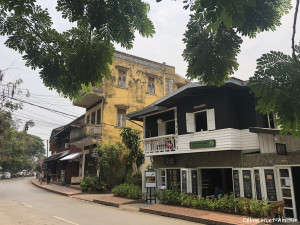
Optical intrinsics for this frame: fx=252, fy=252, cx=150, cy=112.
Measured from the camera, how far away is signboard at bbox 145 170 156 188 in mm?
15445

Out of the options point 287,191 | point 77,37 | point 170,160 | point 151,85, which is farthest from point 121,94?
point 77,37

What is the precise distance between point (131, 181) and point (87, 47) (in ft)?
52.7

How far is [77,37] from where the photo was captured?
14.4 ft

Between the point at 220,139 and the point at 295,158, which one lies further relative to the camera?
the point at 220,139

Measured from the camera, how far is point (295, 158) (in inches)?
396

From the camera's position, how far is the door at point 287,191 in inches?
391

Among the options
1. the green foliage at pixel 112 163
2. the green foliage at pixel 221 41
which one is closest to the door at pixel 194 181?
the green foliage at pixel 112 163

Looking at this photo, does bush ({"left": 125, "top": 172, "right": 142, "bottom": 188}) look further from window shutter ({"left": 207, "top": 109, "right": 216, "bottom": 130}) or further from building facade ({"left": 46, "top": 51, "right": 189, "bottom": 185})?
window shutter ({"left": 207, "top": 109, "right": 216, "bottom": 130})

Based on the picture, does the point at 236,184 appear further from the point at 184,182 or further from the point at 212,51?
the point at 212,51

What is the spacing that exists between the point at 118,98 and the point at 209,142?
1263cm

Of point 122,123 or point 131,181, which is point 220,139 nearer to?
point 131,181

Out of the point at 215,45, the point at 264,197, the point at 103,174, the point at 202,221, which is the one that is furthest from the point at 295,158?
the point at 103,174

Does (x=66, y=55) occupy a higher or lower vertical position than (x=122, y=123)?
lower

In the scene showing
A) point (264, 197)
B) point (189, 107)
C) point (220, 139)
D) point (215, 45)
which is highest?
point (189, 107)
